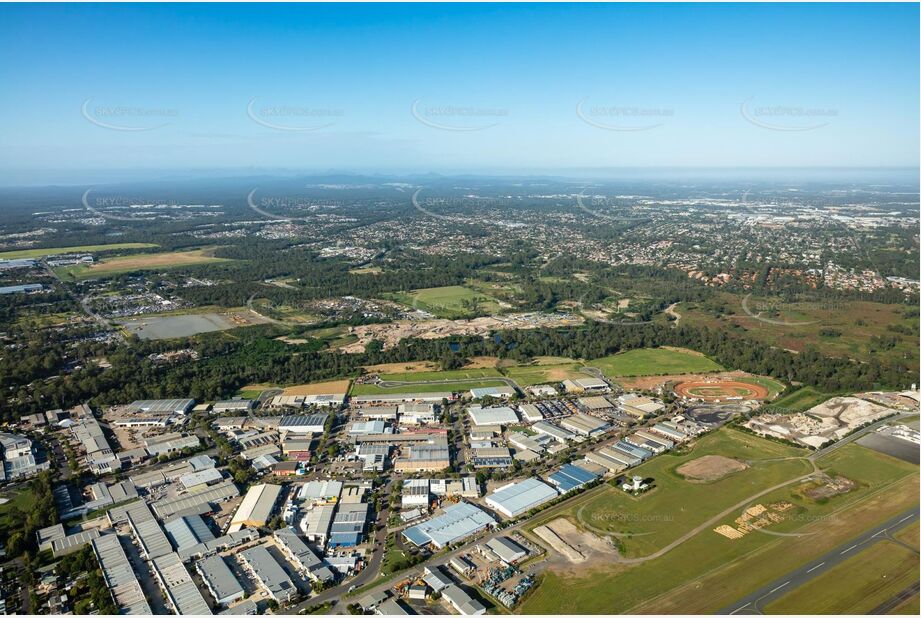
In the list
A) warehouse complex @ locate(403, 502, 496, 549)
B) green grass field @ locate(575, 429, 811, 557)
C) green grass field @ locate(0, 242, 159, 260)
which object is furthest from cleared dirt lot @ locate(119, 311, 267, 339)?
green grass field @ locate(0, 242, 159, 260)

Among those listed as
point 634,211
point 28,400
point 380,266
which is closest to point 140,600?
point 28,400

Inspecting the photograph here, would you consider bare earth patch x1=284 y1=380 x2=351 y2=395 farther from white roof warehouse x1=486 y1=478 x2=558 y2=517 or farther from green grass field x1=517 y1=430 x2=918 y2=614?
green grass field x1=517 y1=430 x2=918 y2=614

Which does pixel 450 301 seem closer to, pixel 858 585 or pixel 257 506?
pixel 257 506

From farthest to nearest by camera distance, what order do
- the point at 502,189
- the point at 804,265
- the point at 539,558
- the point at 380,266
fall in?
the point at 502,189, the point at 380,266, the point at 804,265, the point at 539,558

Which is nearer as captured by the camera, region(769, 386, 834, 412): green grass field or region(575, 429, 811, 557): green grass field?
region(575, 429, 811, 557): green grass field

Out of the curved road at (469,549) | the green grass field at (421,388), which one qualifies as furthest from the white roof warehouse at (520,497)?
the green grass field at (421,388)

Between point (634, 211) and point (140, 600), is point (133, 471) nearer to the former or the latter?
point (140, 600)

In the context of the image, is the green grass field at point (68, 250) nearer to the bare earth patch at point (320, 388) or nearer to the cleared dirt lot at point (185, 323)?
the cleared dirt lot at point (185, 323)
